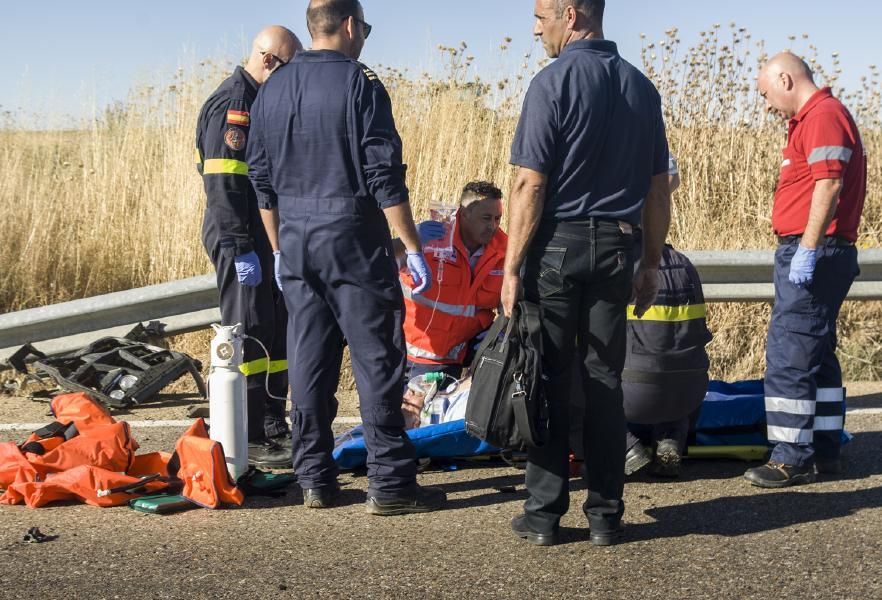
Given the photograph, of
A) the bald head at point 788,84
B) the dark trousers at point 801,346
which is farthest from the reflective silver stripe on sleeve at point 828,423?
the bald head at point 788,84

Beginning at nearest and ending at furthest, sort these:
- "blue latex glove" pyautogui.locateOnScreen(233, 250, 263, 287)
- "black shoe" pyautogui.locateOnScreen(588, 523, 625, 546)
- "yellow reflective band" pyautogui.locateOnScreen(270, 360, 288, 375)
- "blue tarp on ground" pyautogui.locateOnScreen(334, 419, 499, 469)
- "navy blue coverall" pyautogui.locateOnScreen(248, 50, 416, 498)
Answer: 1. "black shoe" pyautogui.locateOnScreen(588, 523, 625, 546)
2. "navy blue coverall" pyautogui.locateOnScreen(248, 50, 416, 498)
3. "blue tarp on ground" pyautogui.locateOnScreen(334, 419, 499, 469)
4. "blue latex glove" pyautogui.locateOnScreen(233, 250, 263, 287)
5. "yellow reflective band" pyautogui.locateOnScreen(270, 360, 288, 375)

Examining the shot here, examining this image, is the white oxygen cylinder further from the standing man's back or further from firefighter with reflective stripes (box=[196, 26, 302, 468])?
the standing man's back

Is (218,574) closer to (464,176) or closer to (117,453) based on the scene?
(117,453)

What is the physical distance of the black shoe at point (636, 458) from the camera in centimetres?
475

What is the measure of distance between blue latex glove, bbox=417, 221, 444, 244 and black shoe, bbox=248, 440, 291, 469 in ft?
4.35

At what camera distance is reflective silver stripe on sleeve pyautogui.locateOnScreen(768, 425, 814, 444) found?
4.77 metres

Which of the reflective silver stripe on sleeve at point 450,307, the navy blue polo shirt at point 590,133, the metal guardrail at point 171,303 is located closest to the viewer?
the navy blue polo shirt at point 590,133

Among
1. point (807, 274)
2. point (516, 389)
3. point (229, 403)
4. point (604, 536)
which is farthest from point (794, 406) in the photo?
point (229, 403)

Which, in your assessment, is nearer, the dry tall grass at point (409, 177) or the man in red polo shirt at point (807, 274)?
the man in red polo shirt at point (807, 274)

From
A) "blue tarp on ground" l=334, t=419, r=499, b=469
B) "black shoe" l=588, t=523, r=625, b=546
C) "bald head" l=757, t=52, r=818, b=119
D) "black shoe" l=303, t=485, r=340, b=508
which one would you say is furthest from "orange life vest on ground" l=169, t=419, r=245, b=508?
"bald head" l=757, t=52, r=818, b=119

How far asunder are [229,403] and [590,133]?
189cm

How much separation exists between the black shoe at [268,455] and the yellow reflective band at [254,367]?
0.35m

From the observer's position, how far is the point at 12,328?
21.5ft

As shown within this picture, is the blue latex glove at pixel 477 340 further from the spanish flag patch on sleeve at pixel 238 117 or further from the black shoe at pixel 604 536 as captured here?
the black shoe at pixel 604 536
